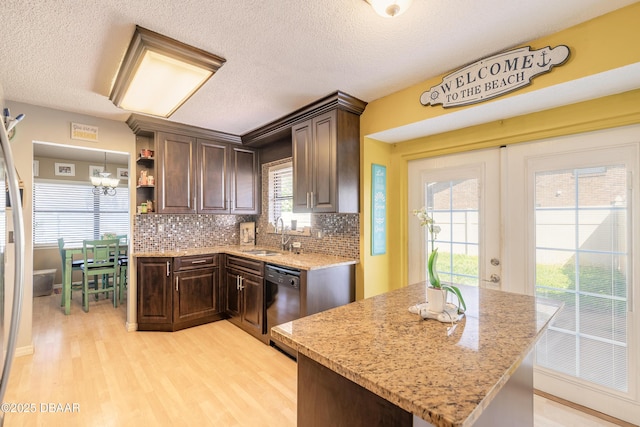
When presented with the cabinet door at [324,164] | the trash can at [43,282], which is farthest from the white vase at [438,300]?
the trash can at [43,282]

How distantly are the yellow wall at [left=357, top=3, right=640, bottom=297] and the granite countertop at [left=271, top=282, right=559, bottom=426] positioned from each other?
1.33 m

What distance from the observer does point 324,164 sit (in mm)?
2840

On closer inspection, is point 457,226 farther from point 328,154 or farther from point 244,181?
point 244,181

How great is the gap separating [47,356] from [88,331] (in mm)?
627

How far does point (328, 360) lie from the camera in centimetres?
96

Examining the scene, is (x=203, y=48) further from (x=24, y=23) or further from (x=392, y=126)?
(x=392, y=126)

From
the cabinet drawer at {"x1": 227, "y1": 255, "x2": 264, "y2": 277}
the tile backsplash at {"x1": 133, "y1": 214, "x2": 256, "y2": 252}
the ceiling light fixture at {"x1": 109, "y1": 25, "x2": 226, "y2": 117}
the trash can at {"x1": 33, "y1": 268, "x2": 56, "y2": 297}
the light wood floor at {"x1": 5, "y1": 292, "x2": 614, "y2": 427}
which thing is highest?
the ceiling light fixture at {"x1": 109, "y1": 25, "x2": 226, "y2": 117}

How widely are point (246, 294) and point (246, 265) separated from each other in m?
0.33

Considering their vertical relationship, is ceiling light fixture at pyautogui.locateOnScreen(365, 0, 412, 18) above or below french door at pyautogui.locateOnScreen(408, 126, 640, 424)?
above

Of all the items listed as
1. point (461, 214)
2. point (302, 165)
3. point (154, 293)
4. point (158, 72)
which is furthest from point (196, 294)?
point (461, 214)

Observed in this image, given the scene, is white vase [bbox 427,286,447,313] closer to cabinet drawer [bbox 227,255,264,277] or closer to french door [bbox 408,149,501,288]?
french door [bbox 408,149,501,288]

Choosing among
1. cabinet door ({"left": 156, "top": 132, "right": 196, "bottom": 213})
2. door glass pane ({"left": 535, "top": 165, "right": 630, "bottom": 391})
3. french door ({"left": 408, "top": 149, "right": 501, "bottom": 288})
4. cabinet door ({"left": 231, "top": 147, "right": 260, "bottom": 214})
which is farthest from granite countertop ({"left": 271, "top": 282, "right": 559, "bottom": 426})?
cabinet door ({"left": 231, "top": 147, "right": 260, "bottom": 214})

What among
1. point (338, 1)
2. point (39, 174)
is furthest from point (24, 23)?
point (39, 174)

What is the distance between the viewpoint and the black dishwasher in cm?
274
